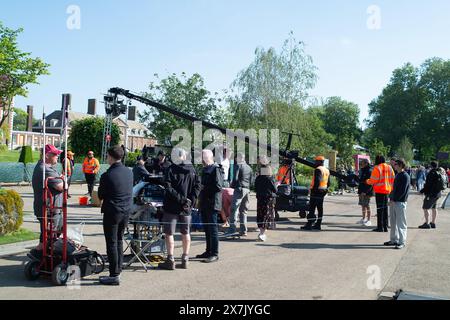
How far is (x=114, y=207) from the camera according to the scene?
6492mm

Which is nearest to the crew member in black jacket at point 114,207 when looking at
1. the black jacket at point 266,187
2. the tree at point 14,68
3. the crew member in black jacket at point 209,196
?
the crew member in black jacket at point 209,196

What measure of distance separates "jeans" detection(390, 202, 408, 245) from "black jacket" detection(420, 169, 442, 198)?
3.81 metres

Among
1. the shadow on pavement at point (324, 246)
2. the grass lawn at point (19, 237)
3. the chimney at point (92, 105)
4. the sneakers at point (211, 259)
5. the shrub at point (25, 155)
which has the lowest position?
the shadow on pavement at point (324, 246)

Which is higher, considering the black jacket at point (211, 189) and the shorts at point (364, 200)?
the black jacket at point (211, 189)

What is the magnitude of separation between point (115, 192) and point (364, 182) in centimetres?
932

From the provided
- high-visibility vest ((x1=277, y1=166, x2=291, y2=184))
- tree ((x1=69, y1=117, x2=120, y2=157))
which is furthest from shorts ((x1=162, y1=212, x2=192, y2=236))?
tree ((x1=69, y1=117, x2=120, y2=157))

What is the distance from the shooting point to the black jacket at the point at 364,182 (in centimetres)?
1375

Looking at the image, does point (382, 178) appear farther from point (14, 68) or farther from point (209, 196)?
point (14, 68)

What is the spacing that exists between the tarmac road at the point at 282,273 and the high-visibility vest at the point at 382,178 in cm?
157

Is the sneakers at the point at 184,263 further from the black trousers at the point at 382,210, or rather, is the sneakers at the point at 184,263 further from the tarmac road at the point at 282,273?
the black trousers at the point at 382,210

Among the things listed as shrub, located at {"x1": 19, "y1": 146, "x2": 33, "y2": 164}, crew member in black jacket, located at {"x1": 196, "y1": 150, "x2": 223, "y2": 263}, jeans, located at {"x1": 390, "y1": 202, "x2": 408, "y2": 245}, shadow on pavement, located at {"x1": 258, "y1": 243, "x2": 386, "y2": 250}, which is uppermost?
shrub, located at {"x1": 19, "y1": 146, "x2": 33, "y2": 164}

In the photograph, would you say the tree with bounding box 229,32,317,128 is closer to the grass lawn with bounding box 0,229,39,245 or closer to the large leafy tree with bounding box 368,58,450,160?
the grass lawn with bounding box 0,229,39,245

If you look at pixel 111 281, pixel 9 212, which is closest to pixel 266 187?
pixel 111 281

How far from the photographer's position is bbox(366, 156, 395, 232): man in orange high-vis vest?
12.3 meters
